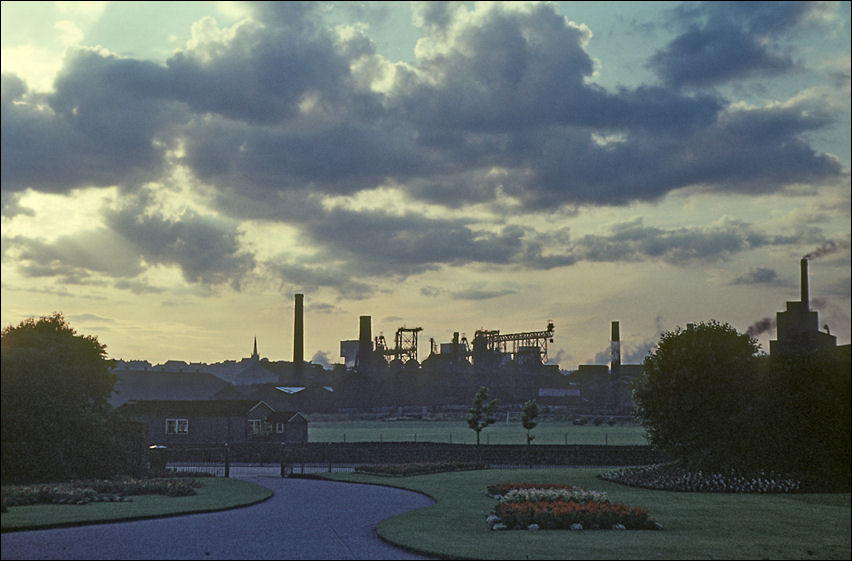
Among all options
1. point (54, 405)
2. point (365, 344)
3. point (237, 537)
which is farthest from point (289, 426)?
point (365, 344)

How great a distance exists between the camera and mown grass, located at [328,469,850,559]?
17469mm

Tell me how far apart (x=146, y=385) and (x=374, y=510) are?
122338 mm

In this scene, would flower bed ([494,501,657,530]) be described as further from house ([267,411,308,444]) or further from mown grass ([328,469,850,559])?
house ([267,411,308,444])

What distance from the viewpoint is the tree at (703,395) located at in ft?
116

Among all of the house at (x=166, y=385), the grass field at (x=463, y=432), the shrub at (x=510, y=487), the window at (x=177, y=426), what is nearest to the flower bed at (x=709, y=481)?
the shrub at (x=510, y=487)

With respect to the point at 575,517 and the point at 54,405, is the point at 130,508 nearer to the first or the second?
the point at 54,405

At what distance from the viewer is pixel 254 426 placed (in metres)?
70.5

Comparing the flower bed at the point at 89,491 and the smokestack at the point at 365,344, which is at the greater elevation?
the smokestack at the point at 365,344

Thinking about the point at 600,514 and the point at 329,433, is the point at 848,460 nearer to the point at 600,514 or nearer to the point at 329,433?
the point at 600,514

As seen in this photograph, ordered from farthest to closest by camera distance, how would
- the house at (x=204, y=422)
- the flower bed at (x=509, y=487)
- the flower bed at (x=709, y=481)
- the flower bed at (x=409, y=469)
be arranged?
the house at (x=204, y=422)
the flower bed at (x=409, y=469)
the flower bed at (x=709, y=481)
the flower bed at (x=509, y=487)

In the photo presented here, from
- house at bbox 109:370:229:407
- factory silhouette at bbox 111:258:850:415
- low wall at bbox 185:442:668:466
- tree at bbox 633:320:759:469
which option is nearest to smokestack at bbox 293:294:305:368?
factory silhouette at bbox 111:258:850:415

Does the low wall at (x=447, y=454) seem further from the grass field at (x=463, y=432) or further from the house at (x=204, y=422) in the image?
the grass field at (x=463, y=432)

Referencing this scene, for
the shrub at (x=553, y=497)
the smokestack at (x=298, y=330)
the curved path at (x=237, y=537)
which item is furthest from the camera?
the smokestack at (x=298, y=330)

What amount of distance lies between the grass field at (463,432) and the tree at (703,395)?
1486 inches
